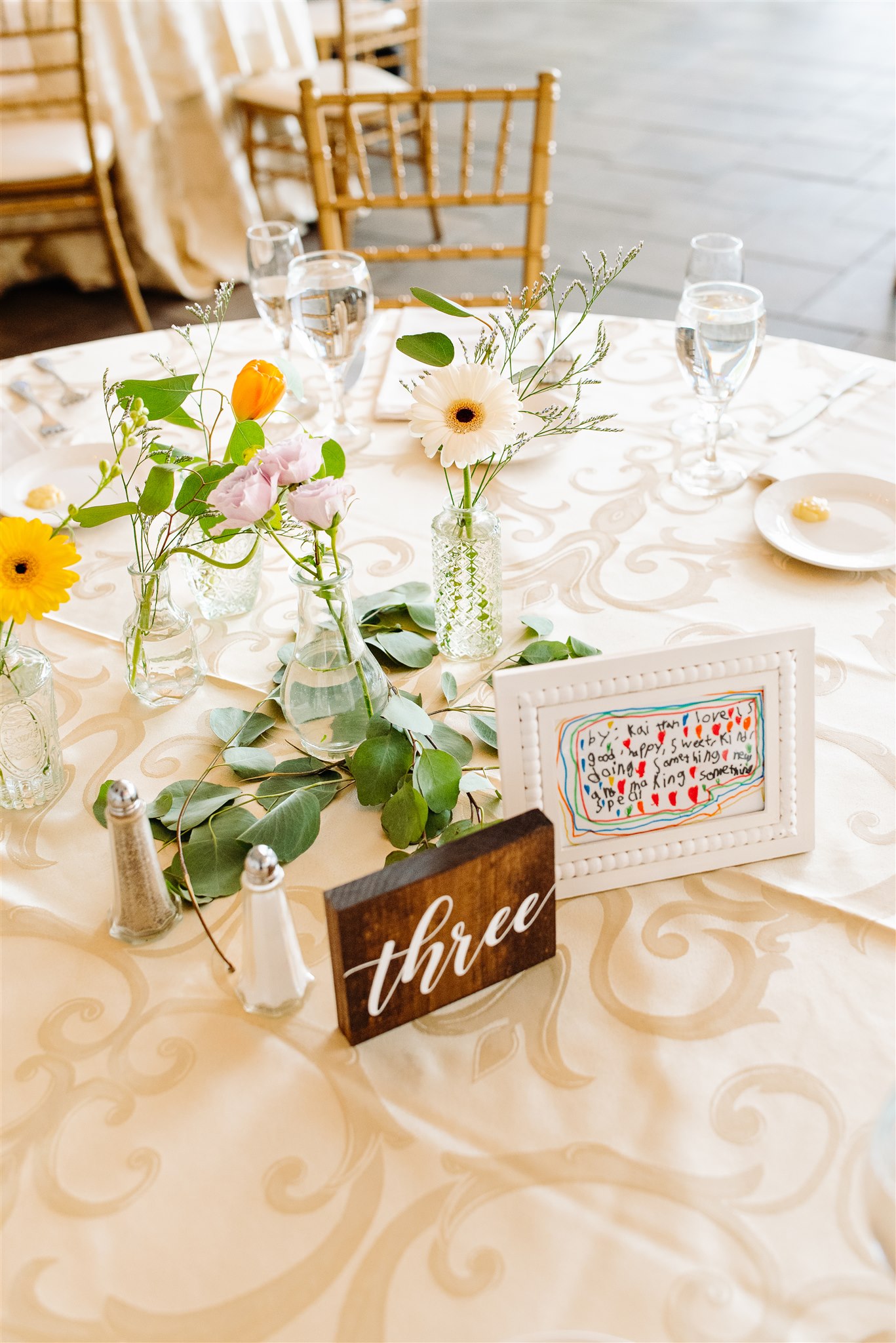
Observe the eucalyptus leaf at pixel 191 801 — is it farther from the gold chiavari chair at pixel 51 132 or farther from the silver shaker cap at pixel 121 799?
the gold chiavari chair at pixel 51 132

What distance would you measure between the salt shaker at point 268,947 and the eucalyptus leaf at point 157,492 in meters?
0.28

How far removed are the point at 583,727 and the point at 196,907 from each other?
0.28 metres

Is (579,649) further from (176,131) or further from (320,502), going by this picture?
(176,131)

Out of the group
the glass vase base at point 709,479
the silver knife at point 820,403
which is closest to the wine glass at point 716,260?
the silver knife at point 820,403

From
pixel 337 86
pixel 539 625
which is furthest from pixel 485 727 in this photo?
pixel 337 86

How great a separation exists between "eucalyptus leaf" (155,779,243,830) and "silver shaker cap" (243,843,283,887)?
0.54ft

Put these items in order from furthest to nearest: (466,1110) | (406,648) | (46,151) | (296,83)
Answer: (296,83) < (46,151) < (406,648) < (466,1110)

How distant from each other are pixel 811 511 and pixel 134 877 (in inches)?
28.8

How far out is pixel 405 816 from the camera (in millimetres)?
743

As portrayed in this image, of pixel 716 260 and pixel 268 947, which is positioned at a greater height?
pixel 716 260

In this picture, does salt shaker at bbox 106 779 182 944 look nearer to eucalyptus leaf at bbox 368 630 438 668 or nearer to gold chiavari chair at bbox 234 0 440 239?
eucalyptus leaf at bbox 368 630 438 668

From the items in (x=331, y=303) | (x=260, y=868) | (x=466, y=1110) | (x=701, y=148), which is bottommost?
(x=701, y=148)

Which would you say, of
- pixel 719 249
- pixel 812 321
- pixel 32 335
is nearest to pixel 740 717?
pixel 719 249

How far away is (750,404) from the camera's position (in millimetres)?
1260
